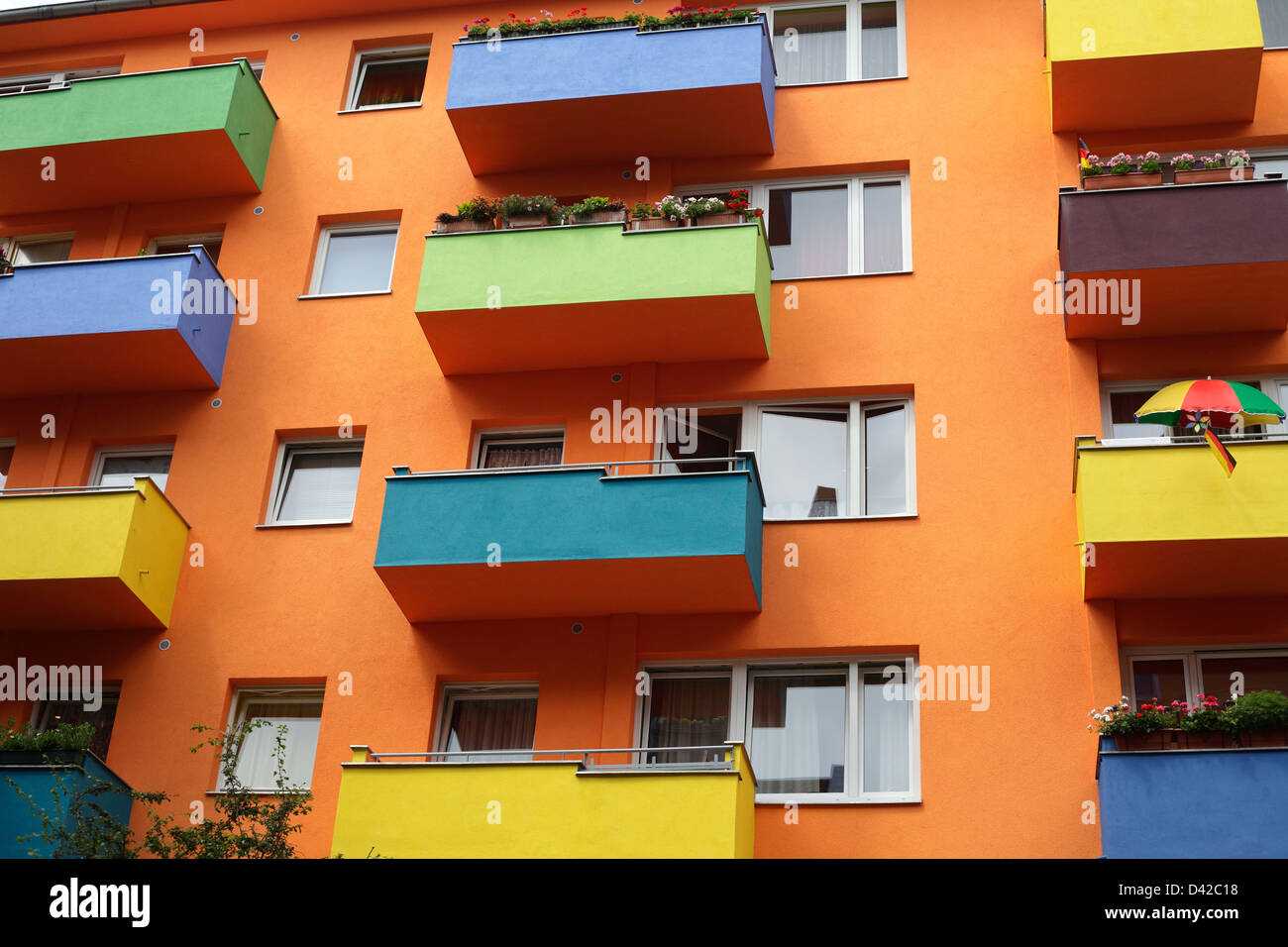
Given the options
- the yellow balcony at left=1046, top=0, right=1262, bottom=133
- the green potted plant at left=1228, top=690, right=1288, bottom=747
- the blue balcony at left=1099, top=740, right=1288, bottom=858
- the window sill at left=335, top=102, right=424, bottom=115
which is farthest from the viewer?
the window sill at left=335, top=102, right=424, bottom=115

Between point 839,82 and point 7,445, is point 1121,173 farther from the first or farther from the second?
point 7,445

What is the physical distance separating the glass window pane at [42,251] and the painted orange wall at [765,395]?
33 centimetres

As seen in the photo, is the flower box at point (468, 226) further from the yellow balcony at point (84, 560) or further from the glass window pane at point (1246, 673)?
the glass window pane at point (1246, 673)

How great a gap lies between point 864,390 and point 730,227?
2491 mm

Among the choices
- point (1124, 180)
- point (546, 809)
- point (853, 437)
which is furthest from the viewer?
point (853, 437)

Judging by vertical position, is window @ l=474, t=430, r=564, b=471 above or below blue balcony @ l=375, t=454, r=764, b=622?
above

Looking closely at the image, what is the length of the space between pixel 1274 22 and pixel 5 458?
17244mm

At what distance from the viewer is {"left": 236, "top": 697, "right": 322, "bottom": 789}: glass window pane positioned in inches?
649

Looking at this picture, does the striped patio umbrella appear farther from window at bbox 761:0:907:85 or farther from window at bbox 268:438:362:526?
window at bbox 268:438:362:526

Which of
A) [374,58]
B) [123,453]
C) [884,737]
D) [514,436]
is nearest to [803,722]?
[884,737]

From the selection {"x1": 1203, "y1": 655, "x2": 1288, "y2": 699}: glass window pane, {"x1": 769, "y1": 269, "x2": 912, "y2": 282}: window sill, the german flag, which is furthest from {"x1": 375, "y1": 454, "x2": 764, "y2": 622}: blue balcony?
{"x1": 1203, "y1": 655, "x2": 1288, "y2": 699}: glass window pane

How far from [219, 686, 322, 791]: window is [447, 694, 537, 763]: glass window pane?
4.99ft

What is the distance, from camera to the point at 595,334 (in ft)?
58.0
